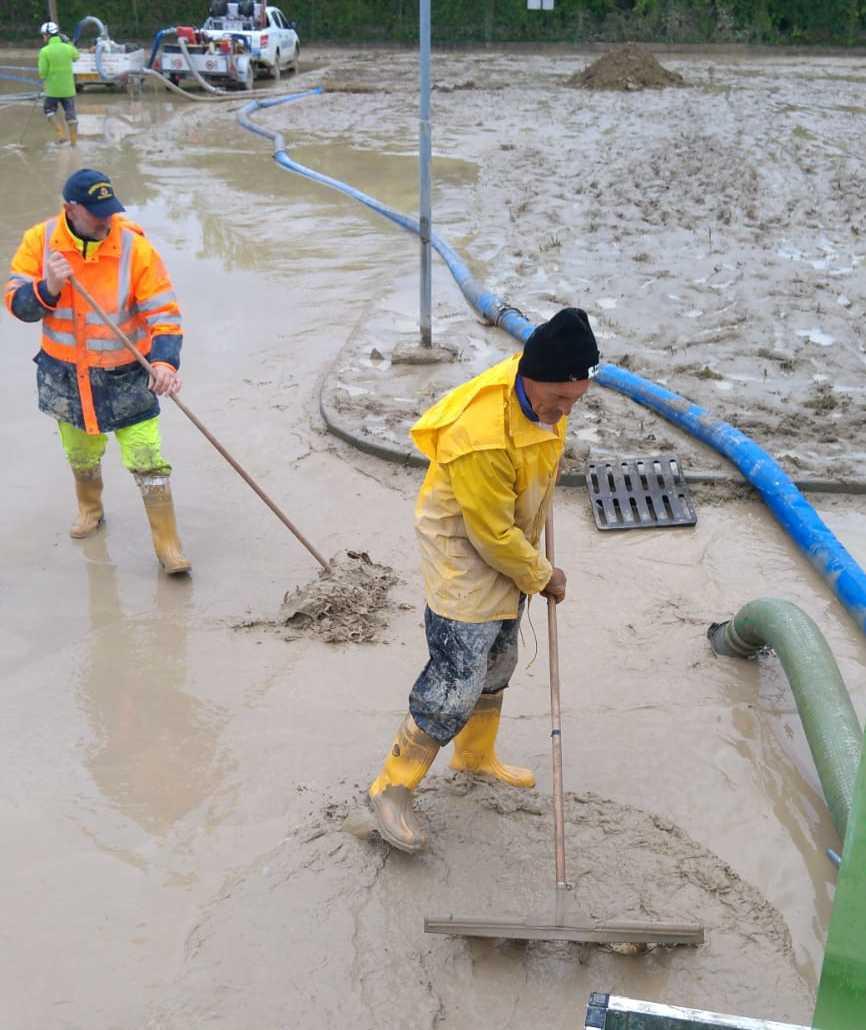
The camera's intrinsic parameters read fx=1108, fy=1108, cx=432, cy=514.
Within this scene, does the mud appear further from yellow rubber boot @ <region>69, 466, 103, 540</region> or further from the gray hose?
the gray hose

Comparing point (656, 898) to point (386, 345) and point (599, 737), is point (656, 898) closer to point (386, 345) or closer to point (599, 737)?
point (599, 737)

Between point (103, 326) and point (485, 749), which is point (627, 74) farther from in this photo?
point (485, 749)

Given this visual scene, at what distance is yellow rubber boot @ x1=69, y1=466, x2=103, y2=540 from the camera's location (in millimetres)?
5914

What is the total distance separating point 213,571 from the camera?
5.77 metres

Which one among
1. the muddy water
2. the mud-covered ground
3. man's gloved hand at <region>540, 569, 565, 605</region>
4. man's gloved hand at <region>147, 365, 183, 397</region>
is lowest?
the muddy water

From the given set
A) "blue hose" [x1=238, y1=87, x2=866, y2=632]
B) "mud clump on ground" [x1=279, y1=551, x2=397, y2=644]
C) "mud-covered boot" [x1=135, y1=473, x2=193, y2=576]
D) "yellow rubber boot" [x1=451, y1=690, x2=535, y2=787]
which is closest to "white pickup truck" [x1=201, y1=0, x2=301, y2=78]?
"blue hose" [x1=238, y1=87, x2=866, y2=632]

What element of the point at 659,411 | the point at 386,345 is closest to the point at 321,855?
the point at 659,411

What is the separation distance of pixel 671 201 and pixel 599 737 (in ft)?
31.6

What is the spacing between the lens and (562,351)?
3184 mm

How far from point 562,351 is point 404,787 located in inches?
62.9

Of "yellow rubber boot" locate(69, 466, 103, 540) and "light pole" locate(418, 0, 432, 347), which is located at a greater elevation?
"light pole" locate(418, 0, 432, 347)

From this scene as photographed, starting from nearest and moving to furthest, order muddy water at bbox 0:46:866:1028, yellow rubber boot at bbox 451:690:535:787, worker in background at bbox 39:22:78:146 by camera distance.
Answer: muddy water at bbox 0:46:866:1028
yellow rubber boot at bbox 451:690:535:787
worker in background at bbox 39:22:78:146

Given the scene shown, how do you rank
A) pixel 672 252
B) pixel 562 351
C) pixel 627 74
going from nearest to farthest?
1. pixel 562 351
2. pixel 672 252
3. pixel 627 74

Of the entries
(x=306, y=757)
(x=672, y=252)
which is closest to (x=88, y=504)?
(x=306, y=757)
